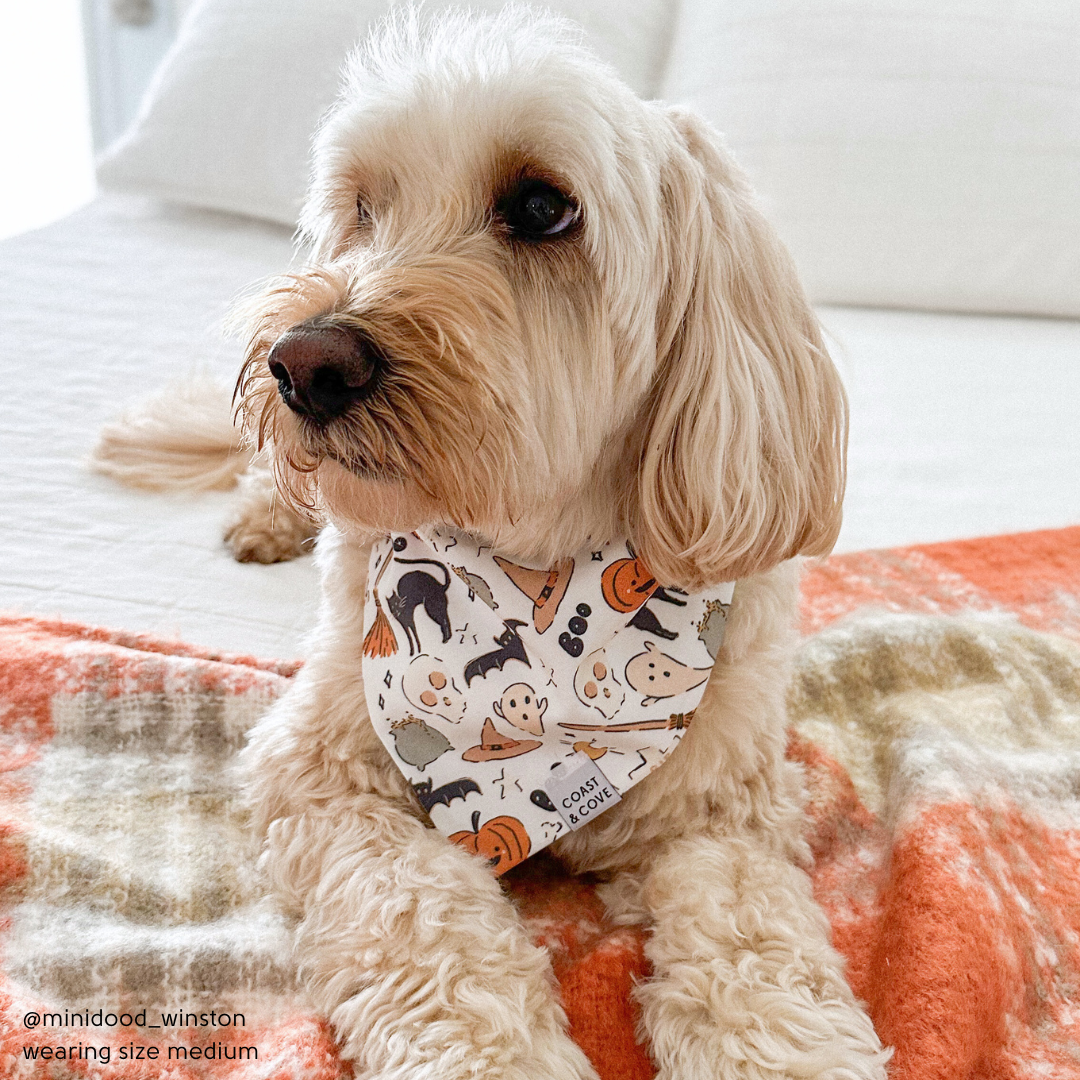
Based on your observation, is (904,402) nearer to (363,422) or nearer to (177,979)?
(363,422)

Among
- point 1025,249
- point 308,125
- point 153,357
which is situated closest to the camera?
point 153,357

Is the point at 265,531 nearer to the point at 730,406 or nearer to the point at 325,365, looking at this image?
the point at 325,365

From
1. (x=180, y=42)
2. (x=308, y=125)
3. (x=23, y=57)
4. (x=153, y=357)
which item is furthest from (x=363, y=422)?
(x=23, y=57)

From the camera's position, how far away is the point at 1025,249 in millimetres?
2463

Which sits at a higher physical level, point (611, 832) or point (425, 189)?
point (425, 189)

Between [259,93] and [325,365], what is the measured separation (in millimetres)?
2134

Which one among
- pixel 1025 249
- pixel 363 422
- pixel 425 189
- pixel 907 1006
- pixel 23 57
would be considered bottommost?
pixel 23 57

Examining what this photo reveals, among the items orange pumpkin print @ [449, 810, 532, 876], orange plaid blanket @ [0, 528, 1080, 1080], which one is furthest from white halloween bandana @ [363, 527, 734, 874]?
orange plaid blanket @ [0, 528, 1080, 1080]

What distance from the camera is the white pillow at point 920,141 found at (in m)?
2.40

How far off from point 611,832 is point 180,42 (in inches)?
107

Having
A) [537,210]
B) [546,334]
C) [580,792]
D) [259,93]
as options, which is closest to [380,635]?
[580,792]

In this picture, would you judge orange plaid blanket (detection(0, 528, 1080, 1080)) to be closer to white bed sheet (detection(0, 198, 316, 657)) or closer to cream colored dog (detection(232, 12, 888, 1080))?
cream colored dog (detection(232, 12, 888, 1080))

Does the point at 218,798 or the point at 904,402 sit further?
the point at 904,402

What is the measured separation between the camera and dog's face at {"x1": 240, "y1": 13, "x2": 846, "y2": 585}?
966 millimetres
